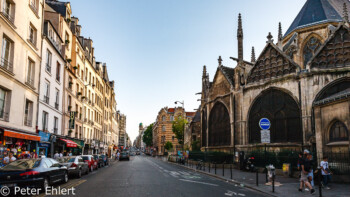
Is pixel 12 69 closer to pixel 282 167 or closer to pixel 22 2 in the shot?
pixel 22 2

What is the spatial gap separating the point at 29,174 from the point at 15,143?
8926mm

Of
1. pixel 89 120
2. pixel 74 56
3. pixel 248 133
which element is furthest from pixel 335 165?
pixel 89 120

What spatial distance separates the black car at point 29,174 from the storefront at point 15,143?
179 inches

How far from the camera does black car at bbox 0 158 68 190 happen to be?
29.6ft

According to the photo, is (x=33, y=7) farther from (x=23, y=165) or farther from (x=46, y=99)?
(x=23, y=165)

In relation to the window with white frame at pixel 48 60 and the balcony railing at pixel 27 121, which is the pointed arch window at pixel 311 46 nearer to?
the window with white frame at pixel 48 60

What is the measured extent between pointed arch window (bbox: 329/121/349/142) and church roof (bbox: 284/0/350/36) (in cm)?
1889

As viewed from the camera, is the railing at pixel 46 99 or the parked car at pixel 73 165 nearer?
the parked car at pixel 73 165

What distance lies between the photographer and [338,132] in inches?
632

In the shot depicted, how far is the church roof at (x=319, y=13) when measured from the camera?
31.5 meters

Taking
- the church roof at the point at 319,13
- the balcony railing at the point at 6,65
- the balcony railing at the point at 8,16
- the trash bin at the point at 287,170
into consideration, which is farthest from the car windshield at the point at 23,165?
the church roof at the point at 319,13

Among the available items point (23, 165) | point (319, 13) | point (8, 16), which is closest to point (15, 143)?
point (8, 16)

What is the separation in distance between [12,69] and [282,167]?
17.7m

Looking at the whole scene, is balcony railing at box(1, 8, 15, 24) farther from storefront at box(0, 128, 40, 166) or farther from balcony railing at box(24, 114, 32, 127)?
storefront at box(0, 128, 40, 166)
